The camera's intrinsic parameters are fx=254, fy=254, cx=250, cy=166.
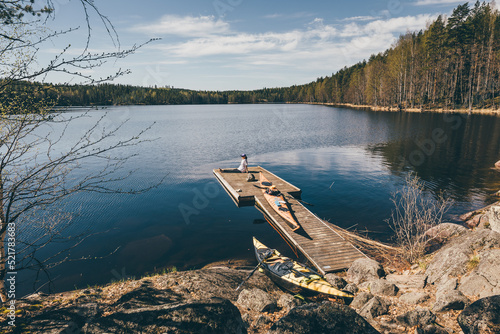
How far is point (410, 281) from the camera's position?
9.68m

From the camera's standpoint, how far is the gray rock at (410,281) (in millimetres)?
9203

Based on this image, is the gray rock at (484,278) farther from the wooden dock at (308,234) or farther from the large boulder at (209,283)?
the large boulder at (209,283)

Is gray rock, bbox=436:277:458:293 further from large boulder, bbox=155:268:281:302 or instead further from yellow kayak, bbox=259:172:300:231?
yellow kayak, bbox=259:172:300:231

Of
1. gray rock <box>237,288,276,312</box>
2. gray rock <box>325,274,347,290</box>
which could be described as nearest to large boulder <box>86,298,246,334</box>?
gray rock <box>237,288,276,312</box>

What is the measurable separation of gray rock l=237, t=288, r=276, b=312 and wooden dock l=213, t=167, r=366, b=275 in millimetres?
4655

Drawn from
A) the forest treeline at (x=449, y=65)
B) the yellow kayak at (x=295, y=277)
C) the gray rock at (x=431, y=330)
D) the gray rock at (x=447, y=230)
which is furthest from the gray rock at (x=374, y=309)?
the forest treeline at (x=449, y=65)

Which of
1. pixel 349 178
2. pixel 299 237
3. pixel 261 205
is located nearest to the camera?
pixel 299 237

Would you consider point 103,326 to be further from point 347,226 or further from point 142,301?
point 347,226

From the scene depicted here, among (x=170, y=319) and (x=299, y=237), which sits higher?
(x=170, y=319)

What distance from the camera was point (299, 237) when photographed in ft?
48.3

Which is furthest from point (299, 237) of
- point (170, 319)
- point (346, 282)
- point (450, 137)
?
point (450, 137)

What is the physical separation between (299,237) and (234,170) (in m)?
14.2

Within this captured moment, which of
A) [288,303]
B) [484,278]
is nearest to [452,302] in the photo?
[484,278]

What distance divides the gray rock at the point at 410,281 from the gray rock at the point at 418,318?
3015mm
